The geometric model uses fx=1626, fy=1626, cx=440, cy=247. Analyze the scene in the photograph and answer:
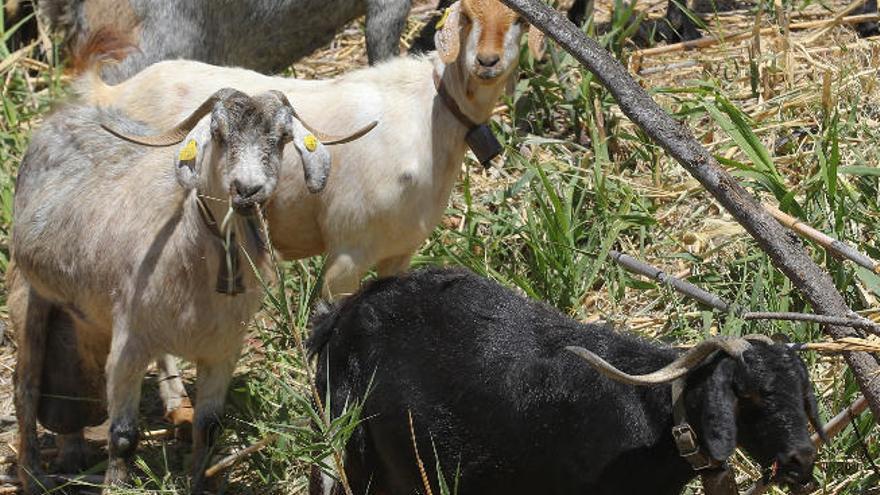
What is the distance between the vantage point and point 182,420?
22.1 ft

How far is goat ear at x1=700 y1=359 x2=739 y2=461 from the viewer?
4.49m

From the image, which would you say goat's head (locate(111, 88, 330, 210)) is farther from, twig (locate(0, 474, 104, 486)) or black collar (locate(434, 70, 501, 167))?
twig (locate(0, 474, 104, 486))

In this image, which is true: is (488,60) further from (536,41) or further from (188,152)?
(188,152)

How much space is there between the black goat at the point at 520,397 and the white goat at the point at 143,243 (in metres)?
0.47

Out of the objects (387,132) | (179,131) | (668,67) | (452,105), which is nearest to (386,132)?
(387,132)

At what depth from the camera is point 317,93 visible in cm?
659

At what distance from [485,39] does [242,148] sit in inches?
48.3

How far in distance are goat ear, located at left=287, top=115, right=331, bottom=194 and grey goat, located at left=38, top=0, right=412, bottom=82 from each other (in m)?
1.94

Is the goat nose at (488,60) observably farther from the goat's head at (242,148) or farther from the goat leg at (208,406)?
the goat leg at (208,406)

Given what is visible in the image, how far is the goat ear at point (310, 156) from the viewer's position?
5613mm

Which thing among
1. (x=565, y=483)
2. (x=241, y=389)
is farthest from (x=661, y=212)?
(x=565, y=483)

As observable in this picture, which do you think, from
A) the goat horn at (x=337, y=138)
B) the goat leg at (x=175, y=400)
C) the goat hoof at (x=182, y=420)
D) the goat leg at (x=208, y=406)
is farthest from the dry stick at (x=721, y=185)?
the goat hoof at (x=182, y=420)

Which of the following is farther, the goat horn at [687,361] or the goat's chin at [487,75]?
the goat's chin at [487,75]

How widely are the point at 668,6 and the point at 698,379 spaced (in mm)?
5047
